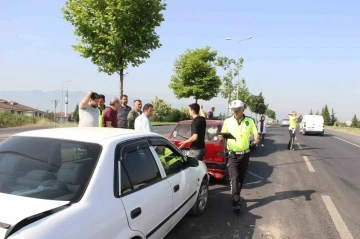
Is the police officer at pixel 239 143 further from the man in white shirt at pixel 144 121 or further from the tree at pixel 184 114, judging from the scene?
the tree at pixel 184 114

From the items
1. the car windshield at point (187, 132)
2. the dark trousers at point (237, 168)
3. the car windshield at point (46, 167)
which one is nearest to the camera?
the car windshield at point (46, 167)

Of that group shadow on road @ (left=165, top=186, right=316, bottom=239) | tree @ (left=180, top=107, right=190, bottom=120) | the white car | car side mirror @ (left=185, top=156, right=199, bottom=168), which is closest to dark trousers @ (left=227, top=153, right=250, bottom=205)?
shadow on road @ (left=165, top=186, right=316, bottom=239)

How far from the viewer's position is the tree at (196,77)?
948 inches

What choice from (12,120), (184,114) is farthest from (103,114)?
(184,114)

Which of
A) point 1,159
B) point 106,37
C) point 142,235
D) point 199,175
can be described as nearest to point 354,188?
point 199,175

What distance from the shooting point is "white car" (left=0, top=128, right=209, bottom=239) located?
2.13 metres

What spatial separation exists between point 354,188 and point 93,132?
6540mm

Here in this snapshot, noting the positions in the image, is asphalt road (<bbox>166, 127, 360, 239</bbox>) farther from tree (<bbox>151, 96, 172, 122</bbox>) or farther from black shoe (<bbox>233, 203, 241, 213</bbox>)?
tree (<bbox>151, 96, 172, 122</bbox>)

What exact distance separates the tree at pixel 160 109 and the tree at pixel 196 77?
25.5 metres

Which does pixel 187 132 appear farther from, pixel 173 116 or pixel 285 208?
pixel 173 116

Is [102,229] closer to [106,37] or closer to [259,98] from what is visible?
[106,37]

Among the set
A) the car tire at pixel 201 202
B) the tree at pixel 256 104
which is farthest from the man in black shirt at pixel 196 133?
the tree at pixel 256 104

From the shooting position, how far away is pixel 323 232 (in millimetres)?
4535

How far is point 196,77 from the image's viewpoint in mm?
24484
